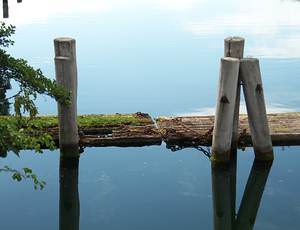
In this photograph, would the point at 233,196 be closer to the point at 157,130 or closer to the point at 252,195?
the point at 252,195

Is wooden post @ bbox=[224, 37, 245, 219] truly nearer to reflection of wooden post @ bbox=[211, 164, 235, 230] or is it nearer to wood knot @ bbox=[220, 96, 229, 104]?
reflection of wooden post @ bbox=[211, 164, 235, 230]

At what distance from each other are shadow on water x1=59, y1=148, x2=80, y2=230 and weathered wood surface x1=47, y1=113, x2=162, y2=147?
2.12ft

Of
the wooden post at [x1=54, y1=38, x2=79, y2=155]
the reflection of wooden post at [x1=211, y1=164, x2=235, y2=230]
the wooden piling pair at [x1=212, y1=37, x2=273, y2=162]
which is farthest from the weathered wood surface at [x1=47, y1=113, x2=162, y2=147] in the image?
the wooden piling pair at [x1=212, y1=37, x2=273, y2=162]

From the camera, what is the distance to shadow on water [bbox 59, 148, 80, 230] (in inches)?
381

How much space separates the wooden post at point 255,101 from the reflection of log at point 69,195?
3.77 meters

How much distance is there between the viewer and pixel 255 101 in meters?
10.1

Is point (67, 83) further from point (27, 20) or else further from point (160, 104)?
point (27, 20)

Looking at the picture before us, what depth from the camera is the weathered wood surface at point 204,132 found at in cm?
1152

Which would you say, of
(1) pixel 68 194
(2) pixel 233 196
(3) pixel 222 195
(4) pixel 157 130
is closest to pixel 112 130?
(4) pixel 157 130

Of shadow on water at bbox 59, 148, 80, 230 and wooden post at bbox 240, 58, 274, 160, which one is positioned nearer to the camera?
shadow on water at bbox 59, 148, 80, 230

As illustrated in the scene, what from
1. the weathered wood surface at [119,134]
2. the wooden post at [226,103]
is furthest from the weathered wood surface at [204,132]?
the wooden post at [226,103]

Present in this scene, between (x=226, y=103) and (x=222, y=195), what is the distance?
206 cm

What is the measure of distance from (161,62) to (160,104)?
6802 mm

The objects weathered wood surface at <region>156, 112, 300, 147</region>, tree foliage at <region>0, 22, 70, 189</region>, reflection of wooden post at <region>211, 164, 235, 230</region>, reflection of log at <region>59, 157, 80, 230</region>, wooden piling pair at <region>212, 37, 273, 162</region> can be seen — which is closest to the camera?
tree foliage at <region>0, 22, 70, 189</region>
